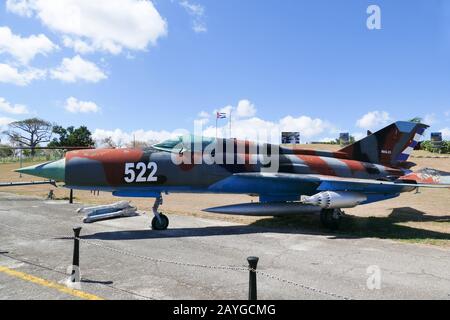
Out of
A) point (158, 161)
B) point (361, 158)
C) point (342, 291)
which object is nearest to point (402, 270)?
point (342, 291)

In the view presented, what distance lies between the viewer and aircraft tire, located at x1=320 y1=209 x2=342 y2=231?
12.9 meters

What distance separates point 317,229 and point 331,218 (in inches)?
26.6

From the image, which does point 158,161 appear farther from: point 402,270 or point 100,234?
point 402,270

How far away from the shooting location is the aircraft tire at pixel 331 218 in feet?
42.3

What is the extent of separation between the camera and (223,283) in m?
6.65

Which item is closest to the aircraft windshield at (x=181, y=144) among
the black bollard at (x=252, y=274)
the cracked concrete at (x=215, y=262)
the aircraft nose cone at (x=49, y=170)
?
the cracked concrete at (x=215, y=262)

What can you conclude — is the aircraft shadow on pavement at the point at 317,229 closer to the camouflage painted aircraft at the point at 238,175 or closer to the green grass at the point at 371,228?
the green grass at the point at 371,228

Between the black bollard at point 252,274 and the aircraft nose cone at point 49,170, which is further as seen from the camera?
the aircraft nose cone at point 49,170

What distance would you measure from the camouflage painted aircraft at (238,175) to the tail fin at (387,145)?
638 millimetres

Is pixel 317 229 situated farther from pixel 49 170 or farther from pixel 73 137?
pixel 73 137

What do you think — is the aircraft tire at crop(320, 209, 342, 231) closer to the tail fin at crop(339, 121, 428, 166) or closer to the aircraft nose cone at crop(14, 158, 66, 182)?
the tail fin at crop(339, 121, 428, 166)

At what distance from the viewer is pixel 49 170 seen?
1104 cm

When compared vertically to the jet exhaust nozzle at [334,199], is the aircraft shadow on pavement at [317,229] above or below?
below

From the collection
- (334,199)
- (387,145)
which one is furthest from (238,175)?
(387,145)
